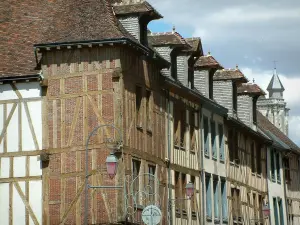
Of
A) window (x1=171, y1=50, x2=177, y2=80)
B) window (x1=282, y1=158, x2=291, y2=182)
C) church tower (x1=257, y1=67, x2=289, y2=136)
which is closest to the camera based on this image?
window (x1=171, y1=50, x2=177, y2=80)

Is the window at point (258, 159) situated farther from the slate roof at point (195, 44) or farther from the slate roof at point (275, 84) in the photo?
the slate roof at point (275, 84)

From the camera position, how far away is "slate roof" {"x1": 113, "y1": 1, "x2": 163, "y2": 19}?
112 ft

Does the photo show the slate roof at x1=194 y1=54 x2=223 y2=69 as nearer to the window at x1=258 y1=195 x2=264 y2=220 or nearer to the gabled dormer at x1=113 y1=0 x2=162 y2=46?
the window at x1=258 y1=195 x2=264 y2=220

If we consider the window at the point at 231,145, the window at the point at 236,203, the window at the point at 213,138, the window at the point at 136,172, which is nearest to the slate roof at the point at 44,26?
the window at the point at 136,172

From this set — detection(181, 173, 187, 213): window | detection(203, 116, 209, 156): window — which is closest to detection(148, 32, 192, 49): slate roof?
detection(203, 116, 209, 156): window

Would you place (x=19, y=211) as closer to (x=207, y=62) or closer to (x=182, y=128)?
A: (x=182, y=128)

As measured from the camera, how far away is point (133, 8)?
34.4 meters

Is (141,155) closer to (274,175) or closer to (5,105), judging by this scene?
(5,105)

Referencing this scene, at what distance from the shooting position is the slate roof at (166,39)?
38531mm

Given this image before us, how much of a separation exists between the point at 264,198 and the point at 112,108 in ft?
71.1

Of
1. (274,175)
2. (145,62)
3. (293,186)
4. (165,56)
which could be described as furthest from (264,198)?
(145,62)

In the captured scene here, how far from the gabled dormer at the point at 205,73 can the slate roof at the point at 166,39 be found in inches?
203

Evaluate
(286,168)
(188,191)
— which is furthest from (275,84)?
(188,191)

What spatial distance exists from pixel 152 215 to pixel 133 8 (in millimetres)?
7965
